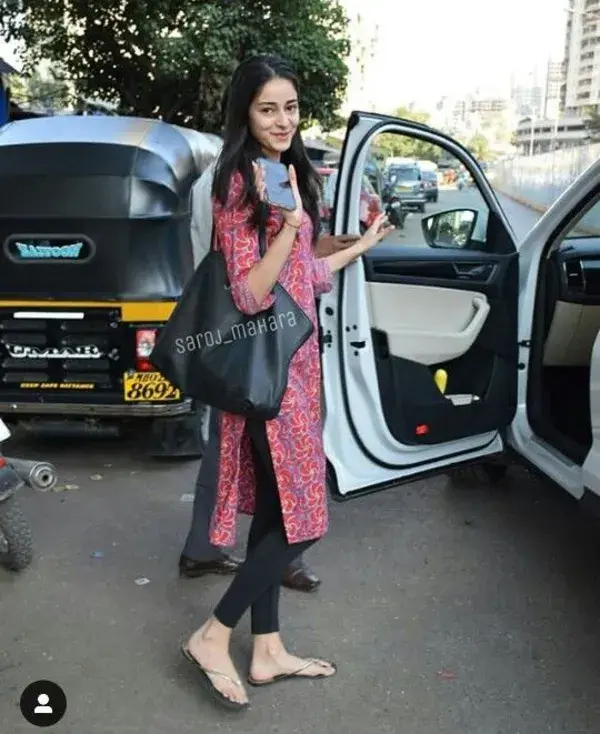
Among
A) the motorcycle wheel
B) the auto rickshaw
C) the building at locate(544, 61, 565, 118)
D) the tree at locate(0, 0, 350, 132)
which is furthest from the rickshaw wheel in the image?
the building at locate(544, 61, 565, 118)

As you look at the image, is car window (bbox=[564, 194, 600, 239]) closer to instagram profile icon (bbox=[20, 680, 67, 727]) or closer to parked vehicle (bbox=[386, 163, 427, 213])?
parked vehicle (bbox=[386, 163, 427, 213])

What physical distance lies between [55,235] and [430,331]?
2183 millimetres

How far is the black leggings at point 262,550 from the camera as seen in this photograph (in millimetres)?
2564

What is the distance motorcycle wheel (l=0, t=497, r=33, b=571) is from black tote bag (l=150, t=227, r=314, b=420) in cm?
133

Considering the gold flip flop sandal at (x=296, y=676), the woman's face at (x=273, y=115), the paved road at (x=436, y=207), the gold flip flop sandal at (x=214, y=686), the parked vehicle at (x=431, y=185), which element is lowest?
the gold flip flop sandal at (x=296, y=676)

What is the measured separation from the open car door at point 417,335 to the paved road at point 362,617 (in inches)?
18.2

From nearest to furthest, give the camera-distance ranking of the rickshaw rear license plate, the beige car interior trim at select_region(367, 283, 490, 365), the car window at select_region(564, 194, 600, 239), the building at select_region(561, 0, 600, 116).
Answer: the beige car interior trim at select_region(367, 283, 490, 365)
the car window at select_region(564, 194, 600, 239)
the rickshaw rear license plate
the building at select_region(561, 0, 600, 116)

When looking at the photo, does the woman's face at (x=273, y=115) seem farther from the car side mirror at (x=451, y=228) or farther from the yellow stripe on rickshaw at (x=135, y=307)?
the yellow stripe on rickshaw at (x=135, y=307)

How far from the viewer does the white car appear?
11.1ft

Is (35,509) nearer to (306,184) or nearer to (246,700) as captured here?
(246,700)

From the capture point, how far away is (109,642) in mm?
3084

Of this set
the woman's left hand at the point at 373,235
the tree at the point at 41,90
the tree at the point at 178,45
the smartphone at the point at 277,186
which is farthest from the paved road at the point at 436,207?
the tree at the point at 41,90

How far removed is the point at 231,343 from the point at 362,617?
1.42 meters

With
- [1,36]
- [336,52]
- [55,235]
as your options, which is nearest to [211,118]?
[336,52]
